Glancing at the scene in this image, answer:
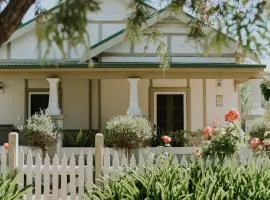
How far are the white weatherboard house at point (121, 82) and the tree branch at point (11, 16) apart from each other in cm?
1337

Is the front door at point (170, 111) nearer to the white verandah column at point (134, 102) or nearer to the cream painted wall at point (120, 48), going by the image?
the cream painted wall at point (120, 48)

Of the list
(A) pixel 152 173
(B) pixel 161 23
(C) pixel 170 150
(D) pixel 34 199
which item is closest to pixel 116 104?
(B) pixel 161 23

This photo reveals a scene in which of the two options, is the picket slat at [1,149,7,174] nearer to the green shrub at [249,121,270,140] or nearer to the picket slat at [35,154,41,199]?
the picket slat at [35,154,41,199]

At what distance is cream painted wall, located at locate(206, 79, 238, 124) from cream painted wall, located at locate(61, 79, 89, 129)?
418 cm

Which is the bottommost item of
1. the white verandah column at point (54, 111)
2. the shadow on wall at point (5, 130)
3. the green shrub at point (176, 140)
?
the green shrub at point (176, 140)

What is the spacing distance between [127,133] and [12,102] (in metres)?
6.45

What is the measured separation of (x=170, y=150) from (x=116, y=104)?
4.88m

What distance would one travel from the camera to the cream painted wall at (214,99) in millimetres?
19484

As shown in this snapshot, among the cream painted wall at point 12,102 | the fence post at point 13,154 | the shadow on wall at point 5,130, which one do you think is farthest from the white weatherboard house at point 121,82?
the fence post at point 13,154

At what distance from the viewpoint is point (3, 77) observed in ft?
58.8

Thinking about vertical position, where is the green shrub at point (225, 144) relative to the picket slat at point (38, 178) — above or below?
above

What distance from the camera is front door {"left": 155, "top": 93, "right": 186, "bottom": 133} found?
62.7ft

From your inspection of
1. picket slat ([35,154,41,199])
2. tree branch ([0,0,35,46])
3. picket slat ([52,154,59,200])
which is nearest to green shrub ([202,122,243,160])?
picket slat ([52,154,59,200])

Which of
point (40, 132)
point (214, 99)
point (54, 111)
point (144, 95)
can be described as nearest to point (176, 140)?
point (144, 95)
